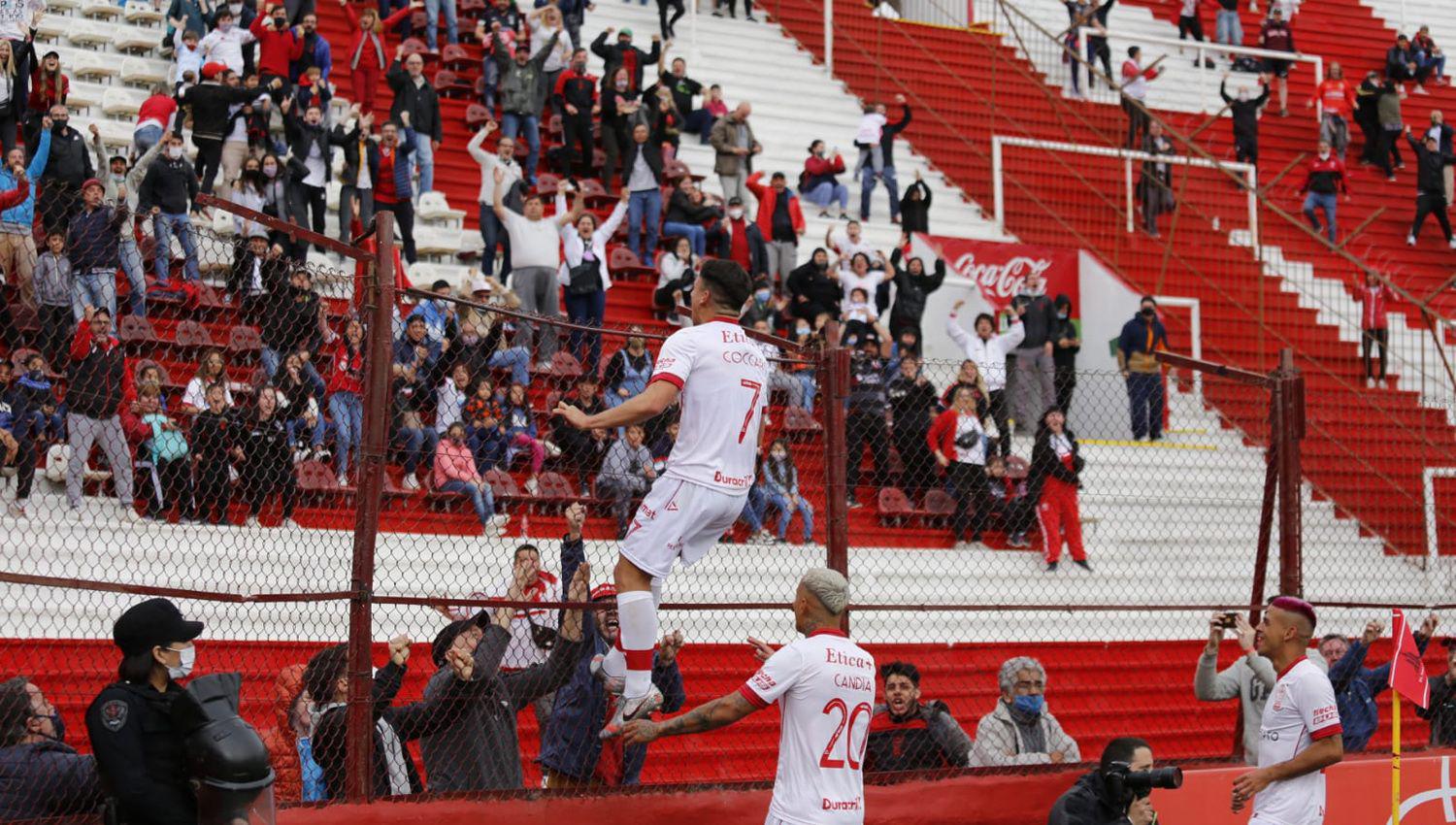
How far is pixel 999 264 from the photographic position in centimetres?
2158

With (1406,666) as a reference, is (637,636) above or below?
above

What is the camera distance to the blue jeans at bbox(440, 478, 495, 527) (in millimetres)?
10555

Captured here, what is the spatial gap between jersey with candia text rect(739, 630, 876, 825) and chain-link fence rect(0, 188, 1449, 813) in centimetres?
18

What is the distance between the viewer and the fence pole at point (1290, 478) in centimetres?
1155

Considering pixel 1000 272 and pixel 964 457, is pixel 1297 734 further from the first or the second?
pixel 1000 272

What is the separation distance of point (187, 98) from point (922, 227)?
351 inches

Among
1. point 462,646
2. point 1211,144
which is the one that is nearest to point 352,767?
point 462,646

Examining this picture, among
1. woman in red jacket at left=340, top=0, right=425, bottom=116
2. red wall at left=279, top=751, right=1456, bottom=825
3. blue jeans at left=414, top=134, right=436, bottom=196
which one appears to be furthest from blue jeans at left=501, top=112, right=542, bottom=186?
red wall at left=279, top=751, right=1456, bottom=825

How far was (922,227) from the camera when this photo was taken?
2231cm

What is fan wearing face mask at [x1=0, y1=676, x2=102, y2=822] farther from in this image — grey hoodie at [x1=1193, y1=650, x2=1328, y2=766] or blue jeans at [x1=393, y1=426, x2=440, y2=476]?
grey hoodie at [x1=1193, y1=650, x2=1328, y2=766]

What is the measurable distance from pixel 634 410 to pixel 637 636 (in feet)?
3.49

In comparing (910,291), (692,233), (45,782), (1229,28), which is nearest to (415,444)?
(45,782)

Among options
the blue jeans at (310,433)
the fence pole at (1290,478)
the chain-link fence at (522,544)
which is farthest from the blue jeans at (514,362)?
the fence pole at (1290,478)

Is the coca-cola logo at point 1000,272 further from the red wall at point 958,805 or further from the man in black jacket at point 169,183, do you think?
the red wall at point 958,805
